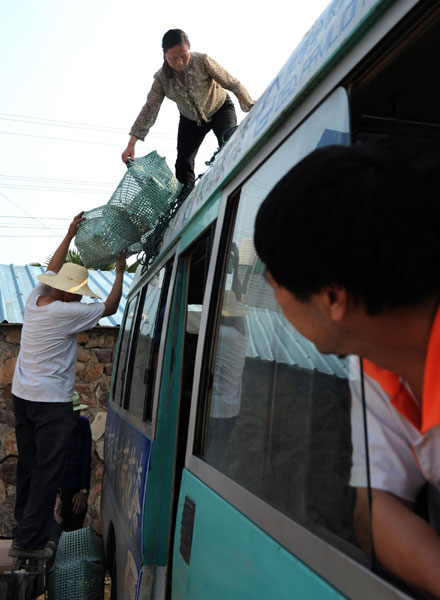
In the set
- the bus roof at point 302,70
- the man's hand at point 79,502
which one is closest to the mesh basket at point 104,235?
the bus roof at point 302,70

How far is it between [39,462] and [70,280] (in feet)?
4.43

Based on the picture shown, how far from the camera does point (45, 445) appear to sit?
4.41 metres

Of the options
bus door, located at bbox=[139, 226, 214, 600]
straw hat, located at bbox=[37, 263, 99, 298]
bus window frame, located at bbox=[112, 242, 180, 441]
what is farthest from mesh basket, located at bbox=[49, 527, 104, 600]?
straw hat, located at bbox=[37, 263, 99, 298]

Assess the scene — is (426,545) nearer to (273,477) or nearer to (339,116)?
(273,477)

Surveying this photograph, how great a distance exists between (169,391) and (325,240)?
236 cm

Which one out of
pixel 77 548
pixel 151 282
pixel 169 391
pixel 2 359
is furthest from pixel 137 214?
pixel 2 359

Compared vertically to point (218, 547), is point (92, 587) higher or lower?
lower

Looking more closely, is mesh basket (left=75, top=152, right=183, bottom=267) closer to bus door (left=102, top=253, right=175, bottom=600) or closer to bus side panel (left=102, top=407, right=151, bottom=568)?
bus door (left=102, top=253, right=175, bottom=600)

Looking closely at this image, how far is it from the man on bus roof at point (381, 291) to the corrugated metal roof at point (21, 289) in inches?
301

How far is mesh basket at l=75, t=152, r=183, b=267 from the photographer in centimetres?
416

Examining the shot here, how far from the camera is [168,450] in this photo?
313cm

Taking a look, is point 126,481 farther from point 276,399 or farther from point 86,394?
point 86,394

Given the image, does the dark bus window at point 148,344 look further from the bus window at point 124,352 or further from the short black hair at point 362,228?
the short black hair at point 362,228

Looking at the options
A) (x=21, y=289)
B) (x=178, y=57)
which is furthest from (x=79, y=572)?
(x=21, y=289)
